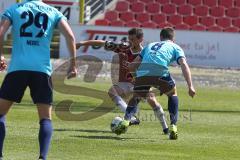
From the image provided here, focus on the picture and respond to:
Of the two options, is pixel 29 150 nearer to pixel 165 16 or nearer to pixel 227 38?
pixel 227 38

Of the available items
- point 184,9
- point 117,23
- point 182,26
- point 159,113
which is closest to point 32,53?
point 159,113

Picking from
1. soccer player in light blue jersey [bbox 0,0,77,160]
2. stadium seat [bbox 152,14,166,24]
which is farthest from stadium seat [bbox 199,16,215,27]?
soccer player in light blue jersey [bbox 0,0,77,160]

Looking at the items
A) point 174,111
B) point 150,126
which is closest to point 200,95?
point 150,126

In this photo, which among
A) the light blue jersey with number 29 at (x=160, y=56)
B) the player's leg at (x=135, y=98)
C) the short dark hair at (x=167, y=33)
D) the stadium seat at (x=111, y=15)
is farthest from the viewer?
the stadium seat at (x=111, y=15)

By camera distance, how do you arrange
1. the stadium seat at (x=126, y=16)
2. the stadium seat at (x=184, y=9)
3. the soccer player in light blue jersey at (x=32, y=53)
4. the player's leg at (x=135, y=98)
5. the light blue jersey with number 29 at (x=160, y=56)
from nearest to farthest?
the soccer player in light blue jersey at (x=32, y=53)
the light blue jersey with number 29 at (x=160, y=56)
the player's leg at (x=135, y=98)
the stadium seat at (x=126, y=16)
the stadium seat at (x=184, y=9)

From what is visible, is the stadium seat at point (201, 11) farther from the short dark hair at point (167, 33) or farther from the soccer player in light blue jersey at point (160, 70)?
the short dark hair at point (167, 33)

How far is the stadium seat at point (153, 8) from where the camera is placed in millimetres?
37062

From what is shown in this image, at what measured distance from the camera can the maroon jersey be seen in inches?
548

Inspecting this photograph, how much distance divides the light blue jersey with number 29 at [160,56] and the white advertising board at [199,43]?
1963cm

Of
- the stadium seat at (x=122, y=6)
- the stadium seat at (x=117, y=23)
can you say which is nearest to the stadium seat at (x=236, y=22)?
the stadium seat at (x=122, y=6)

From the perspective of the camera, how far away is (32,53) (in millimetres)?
9000

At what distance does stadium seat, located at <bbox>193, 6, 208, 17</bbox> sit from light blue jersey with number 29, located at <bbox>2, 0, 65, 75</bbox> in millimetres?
28499

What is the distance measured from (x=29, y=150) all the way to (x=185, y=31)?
22.7 meters

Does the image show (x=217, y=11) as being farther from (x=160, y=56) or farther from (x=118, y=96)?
(x=160, y=56)
